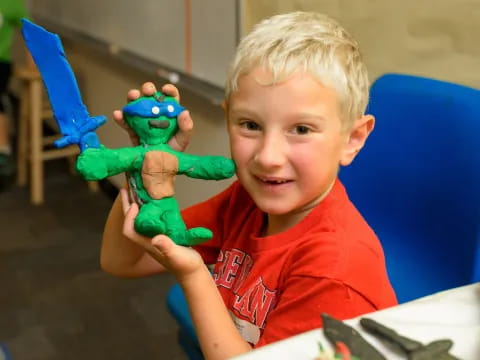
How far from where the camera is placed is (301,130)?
72 cm

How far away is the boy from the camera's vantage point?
0.71 metres

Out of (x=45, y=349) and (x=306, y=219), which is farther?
(x=45, y=349)

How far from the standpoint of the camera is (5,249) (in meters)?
2.38

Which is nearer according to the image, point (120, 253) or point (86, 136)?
point (86, 136)

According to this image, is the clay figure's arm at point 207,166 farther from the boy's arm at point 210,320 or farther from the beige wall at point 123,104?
the beige wall at point 123,104

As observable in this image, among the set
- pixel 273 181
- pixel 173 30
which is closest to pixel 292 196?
pixel 273 181

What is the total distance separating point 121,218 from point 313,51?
0.40m

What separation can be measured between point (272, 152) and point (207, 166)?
0.30 ft

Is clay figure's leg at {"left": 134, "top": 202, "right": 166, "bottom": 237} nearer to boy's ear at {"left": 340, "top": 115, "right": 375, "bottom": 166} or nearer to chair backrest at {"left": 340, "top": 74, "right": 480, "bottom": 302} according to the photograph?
boy's ear at {"left": 340, "top": 115, "right": 375, "bottom": 166}

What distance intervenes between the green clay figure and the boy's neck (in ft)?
0.45

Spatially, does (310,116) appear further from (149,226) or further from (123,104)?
(123,104)

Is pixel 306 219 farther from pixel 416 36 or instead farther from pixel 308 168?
pixel 416 36

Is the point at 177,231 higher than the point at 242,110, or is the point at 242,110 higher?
the point at 242,110

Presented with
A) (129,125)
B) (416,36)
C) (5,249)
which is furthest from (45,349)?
(416,36)
